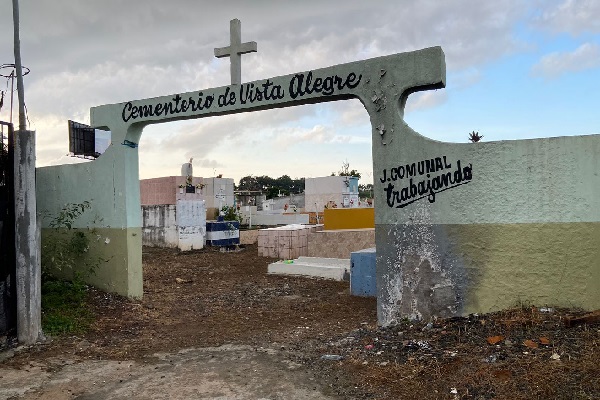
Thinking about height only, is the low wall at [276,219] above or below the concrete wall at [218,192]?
below

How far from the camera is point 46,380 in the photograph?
5.01 meters

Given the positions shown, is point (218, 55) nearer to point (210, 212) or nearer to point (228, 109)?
point (228, 109)

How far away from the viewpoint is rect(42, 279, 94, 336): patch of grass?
21.8 feet

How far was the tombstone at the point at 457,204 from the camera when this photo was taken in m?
5.20

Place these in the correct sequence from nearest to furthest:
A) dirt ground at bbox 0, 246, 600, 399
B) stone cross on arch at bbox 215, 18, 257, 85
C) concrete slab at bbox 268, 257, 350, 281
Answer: dirt ground at bbox 0, 246, 600, 399, stone cross on arch at bbox 215, 18, 257, 85, concrete slab at bbox 268, 257, 350, 281

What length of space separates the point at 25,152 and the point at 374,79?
4.60m

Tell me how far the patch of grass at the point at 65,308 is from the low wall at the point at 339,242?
676 cm

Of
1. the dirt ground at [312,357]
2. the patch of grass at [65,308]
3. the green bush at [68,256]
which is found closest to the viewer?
the dirt ground at [312,357]

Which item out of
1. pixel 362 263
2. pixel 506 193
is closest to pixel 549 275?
pixel 506 193

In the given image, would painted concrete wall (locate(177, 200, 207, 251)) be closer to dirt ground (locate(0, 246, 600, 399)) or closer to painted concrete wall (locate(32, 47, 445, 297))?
painted concrete wall (locate(32, 47, 445, 297))

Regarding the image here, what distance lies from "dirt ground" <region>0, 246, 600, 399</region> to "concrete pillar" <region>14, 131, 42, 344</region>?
34cm

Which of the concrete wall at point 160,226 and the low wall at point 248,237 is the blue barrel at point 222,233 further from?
the concrete wall at point 160,226

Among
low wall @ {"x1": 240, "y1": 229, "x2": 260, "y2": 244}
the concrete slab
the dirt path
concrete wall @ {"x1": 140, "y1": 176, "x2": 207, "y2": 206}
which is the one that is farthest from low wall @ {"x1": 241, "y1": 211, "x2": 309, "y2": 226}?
the dirt path

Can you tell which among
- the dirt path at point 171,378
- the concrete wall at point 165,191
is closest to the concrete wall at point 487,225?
the dirt path at point 171,378
